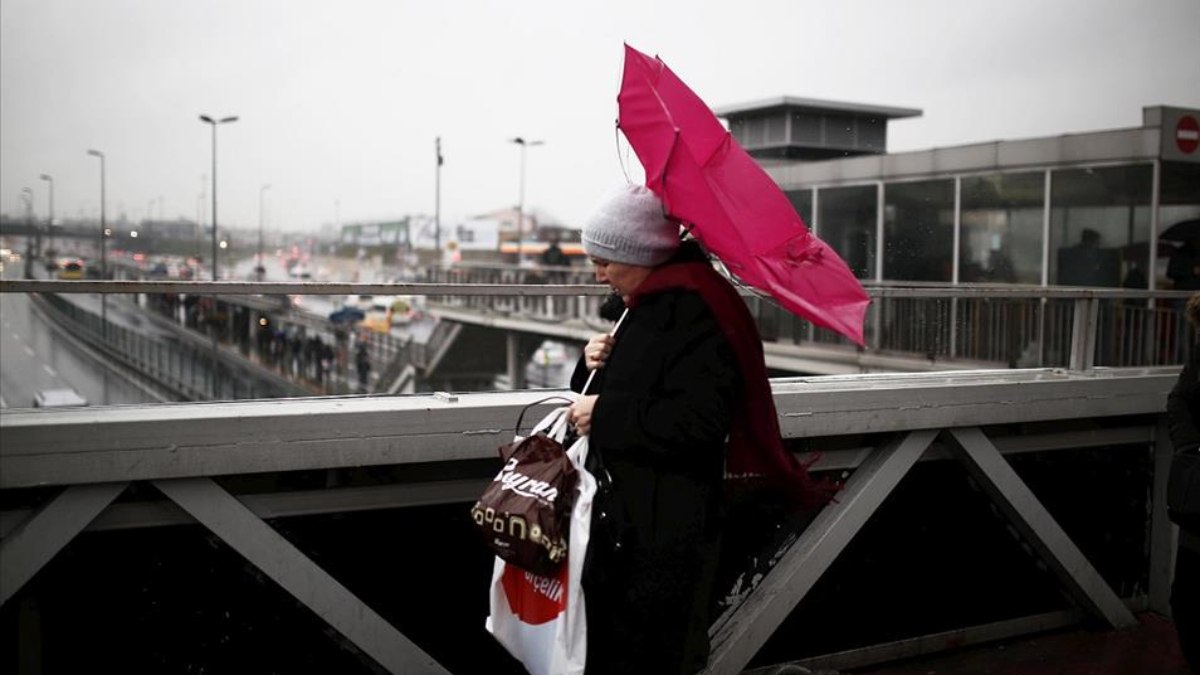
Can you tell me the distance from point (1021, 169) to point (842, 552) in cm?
1365

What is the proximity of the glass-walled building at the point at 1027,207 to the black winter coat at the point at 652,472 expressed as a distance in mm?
10871

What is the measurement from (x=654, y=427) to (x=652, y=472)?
125mm

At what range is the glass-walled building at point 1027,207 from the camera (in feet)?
49.4

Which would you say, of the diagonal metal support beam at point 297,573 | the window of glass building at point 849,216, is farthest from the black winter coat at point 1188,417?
the window of glass building at point 849,216

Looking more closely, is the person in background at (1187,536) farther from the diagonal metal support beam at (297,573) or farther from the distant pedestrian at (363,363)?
the distant pedestrian at (363,363)

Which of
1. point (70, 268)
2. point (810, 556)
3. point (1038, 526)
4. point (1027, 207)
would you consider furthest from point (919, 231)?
point (70, 268)

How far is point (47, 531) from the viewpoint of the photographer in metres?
2.68

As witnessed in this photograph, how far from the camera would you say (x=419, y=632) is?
354 cm

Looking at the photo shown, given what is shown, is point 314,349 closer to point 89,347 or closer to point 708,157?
point 89,347

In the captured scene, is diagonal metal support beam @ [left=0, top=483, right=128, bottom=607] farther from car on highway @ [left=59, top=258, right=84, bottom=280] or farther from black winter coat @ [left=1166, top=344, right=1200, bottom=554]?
car on highway @ [left=59, top=258, right=84, bottom=280]

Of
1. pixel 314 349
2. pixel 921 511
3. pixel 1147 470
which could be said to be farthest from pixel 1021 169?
pixel 314 349

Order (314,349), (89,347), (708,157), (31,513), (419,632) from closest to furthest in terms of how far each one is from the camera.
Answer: (708,157)
(31,513)
(419,632)
(314,349)
(89,347)

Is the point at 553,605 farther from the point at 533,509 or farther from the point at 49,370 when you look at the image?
the point at 49,370

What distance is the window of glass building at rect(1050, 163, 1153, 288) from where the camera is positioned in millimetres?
15211
